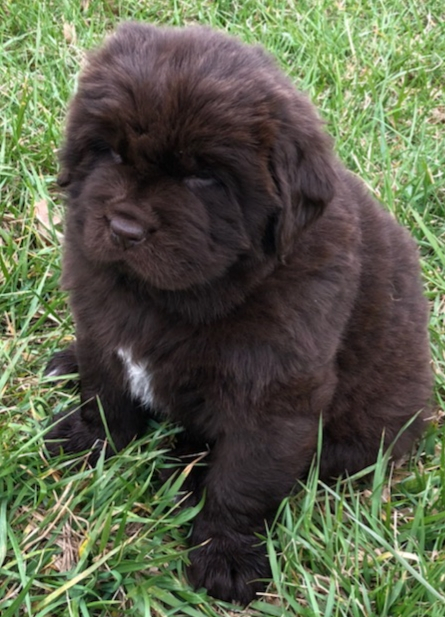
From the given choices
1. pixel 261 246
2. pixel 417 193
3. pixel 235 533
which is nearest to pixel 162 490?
pixel 235 533

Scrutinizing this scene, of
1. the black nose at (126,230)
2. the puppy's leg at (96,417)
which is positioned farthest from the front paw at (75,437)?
the black nose at (126,230)

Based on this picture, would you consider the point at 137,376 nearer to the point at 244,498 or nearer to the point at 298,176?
the point at 244,498

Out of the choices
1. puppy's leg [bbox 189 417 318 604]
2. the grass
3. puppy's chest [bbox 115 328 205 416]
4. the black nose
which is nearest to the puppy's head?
the black nose

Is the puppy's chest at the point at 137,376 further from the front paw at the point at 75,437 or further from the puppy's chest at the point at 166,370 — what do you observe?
the front paw at the point at 75,437

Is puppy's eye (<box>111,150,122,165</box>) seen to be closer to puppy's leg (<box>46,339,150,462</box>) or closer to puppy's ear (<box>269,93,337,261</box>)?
puppy's ear (<box>269,93,337,261</box>)

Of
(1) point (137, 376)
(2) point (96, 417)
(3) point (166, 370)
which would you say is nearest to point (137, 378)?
(1) point (137, 376)

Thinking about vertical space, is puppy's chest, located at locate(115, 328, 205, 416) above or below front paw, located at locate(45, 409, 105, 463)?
above

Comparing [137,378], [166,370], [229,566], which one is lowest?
[229,566]
